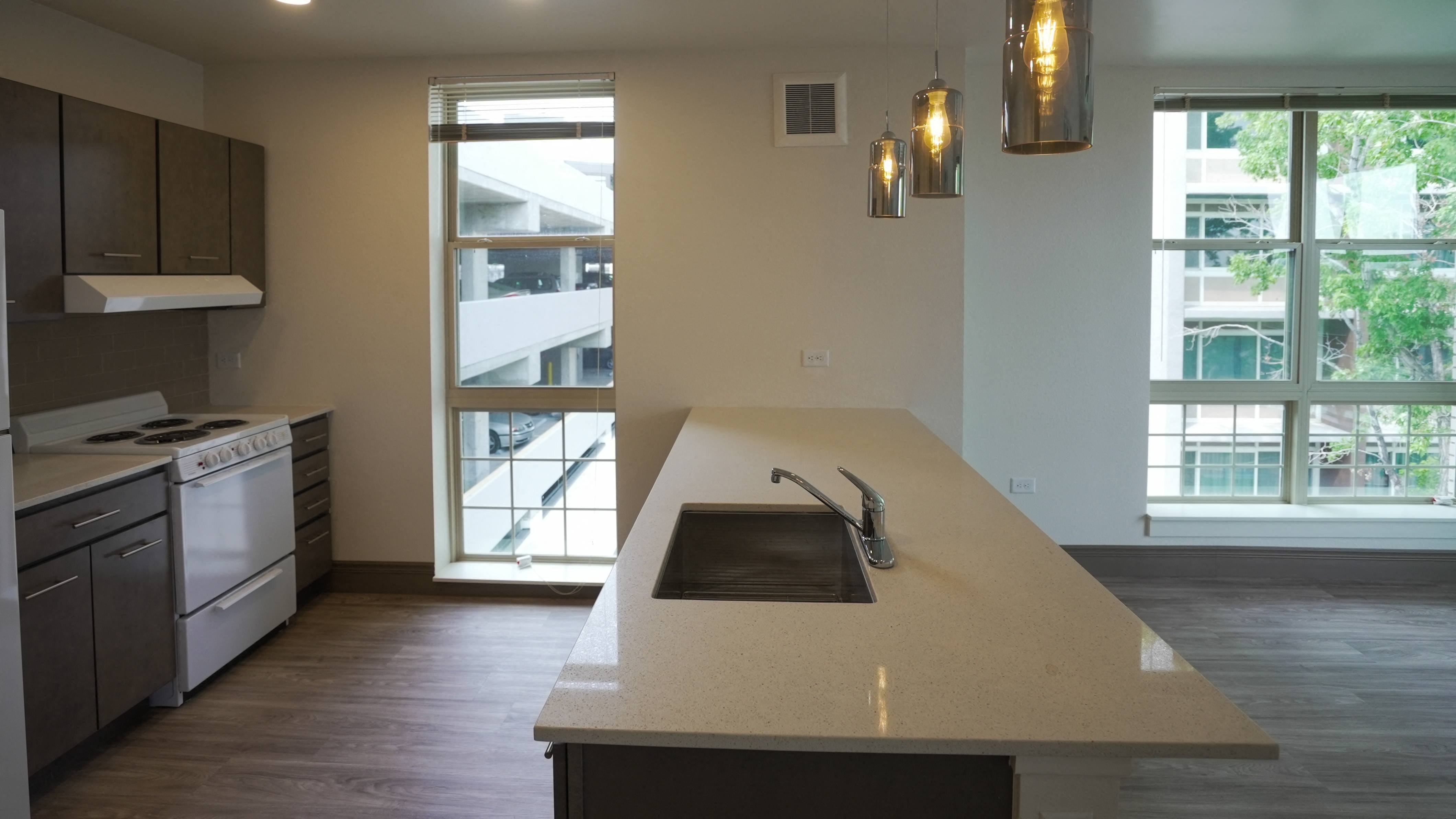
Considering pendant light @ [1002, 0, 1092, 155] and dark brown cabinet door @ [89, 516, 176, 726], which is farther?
dark brown cabinet door @ [89, 516, 176, 726]

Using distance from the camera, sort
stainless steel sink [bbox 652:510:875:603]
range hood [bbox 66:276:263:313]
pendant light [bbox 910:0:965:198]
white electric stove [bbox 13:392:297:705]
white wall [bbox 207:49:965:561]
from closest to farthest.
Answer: pendant light [bbox 910:0:965:198] → stainless steel sink [bbox 652:510:875:603] → range hood [bbox 66:276:263:313] → white electric stove [bbox 13:392:297:705] → white wall [bbox 207:49:965:561]

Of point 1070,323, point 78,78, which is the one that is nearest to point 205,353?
point 78,78

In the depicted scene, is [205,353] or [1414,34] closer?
[1414,34]

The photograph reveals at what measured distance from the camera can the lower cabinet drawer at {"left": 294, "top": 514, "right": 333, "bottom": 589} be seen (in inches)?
172

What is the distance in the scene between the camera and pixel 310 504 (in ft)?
14.7

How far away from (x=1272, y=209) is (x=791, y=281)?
248 cm

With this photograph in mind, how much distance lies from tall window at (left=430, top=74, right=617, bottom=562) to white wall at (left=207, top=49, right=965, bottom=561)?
24 cm

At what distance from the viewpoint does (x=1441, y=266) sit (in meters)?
4.87

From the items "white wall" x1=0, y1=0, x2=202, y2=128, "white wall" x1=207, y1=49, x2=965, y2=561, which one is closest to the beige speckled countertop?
"white wall" x1=207, y1=49, x2=965, y2=561

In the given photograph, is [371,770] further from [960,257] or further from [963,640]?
[960,257]

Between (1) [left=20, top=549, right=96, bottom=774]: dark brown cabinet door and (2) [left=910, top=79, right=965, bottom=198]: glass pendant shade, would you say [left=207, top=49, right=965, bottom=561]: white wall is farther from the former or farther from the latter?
(2) [left=910, top=79, right=965, bottom=198]: glass pendant shade

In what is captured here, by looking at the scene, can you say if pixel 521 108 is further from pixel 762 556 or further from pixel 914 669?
pixel 914 669

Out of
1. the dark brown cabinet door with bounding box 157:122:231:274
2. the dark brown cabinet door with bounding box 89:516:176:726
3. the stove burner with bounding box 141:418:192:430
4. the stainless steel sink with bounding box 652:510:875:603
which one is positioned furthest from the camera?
the stove burner with bounding box 141:418:192:430

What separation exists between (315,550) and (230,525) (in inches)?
32.2
